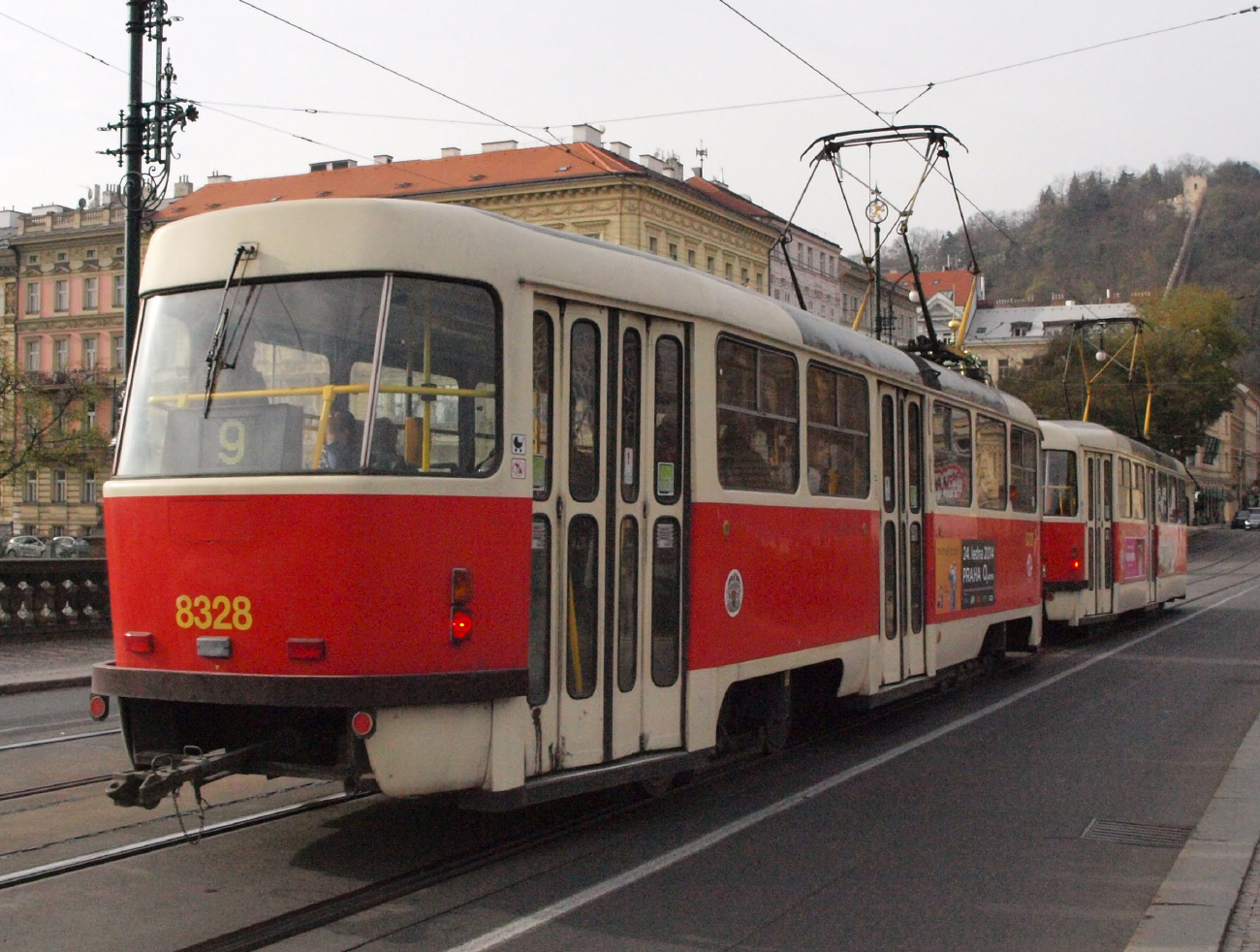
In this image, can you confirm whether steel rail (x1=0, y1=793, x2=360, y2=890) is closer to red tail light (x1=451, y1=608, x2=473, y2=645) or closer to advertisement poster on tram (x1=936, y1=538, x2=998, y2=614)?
red tail light (x1=451, y1=608, x2=473, y2=645)

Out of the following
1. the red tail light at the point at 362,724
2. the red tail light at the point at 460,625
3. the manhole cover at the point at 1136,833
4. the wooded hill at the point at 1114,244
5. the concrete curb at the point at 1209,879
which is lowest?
the manhole cover at the point at 1136,833

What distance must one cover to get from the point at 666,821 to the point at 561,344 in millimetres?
2752

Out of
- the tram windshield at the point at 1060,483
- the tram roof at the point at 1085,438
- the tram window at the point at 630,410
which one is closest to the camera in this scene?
the tram window at the point at 630,410

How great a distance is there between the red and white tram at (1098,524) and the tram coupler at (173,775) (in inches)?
570

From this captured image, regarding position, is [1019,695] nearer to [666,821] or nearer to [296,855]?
[666,821]

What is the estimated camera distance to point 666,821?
8094 millimetres

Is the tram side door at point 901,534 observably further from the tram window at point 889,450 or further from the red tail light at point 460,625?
the red tail light at point 460,625

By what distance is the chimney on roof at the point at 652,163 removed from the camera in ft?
221

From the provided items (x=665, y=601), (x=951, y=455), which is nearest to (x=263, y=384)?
(x=665, y=601)

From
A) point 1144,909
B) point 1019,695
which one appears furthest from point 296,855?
point 1019,695

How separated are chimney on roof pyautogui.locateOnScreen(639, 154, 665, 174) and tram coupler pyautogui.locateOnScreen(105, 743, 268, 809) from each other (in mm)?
62503

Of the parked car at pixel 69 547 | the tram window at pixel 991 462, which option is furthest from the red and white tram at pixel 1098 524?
the parked car at pixel 69 547

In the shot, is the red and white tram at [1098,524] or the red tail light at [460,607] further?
the red and white tram at [1098,524]

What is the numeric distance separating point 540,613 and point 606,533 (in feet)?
2.11
